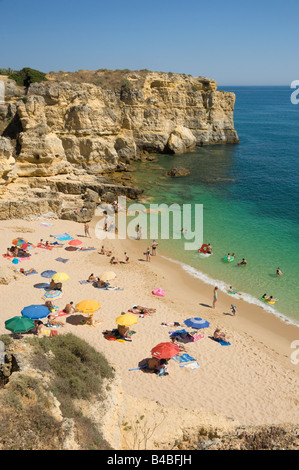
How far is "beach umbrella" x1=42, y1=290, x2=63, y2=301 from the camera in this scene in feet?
48.5

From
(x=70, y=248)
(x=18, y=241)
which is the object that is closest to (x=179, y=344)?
(x=70, y=248)

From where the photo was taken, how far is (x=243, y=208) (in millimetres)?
29172

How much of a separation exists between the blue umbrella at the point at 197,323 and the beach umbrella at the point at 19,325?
20.1 feet

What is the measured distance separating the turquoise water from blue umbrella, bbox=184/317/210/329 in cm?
387

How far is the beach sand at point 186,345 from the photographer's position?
9.48 m

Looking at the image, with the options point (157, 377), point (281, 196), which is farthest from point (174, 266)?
point (281, 196)

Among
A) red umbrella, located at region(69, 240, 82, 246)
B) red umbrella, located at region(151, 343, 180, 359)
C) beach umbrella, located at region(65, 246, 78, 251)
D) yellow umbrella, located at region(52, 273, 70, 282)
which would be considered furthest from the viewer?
red umbrella, located at region(69, 240, 82, 246)

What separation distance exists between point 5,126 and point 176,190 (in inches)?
623

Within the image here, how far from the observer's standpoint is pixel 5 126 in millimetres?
28594

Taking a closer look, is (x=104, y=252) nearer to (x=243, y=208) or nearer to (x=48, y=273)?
(x=48, y=273)

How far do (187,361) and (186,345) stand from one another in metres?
1.01

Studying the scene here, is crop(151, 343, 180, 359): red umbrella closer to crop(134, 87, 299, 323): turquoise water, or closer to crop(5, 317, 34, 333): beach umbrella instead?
crop(5, 317, 34, 333): beach umbrella

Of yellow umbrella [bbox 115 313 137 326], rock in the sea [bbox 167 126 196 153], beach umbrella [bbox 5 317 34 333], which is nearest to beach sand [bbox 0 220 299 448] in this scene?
yellow umbrella [bbox 115 313 137 326]

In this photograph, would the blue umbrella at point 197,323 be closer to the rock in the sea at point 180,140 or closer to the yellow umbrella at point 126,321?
the yellow umbrella at point 126,321
